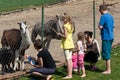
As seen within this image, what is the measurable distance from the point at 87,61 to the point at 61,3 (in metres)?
16.2

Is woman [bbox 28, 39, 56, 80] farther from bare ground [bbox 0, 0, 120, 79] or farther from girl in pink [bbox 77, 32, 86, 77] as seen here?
bare ground [bbox 0, 0, 120, 79]

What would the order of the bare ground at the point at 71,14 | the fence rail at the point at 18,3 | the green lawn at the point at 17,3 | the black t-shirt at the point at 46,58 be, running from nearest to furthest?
the black t-shirt at the point at 46,58, the bare ground at the point at 71,14, the fence rail at the point at 18,3, the green lawn at the point at 17,3

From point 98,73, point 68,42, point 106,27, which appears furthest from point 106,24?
point 98,73

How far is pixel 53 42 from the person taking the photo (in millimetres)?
16672

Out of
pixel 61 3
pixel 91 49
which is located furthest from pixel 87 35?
pixel 61 3

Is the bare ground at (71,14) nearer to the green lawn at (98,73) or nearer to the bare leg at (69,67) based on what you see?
the green lawn at (98,73)

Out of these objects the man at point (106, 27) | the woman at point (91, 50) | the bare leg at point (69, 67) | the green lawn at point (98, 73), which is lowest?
the green lawn at point (98, 73)

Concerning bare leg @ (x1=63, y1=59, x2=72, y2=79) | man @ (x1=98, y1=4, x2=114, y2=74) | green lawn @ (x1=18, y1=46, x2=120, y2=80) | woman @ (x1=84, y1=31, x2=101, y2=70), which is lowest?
green lawn @ (x1=18, y1=46, x2=120, y2=80)

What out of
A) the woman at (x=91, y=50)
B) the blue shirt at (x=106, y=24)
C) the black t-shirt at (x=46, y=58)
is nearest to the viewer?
the black t-shirt at (x=46, y=58)

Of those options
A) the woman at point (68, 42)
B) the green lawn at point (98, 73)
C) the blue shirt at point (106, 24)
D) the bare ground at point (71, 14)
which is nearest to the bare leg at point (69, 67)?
the woman at point (68, 42)

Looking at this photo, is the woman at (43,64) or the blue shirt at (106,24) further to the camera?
the blue shirt at (106,24)

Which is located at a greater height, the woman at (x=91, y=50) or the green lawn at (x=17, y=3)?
the green lawn at (x=17, y=3)

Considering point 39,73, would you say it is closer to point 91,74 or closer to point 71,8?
point 91,74

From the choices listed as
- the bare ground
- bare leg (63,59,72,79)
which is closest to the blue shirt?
bare leg (63,59,72,79)
